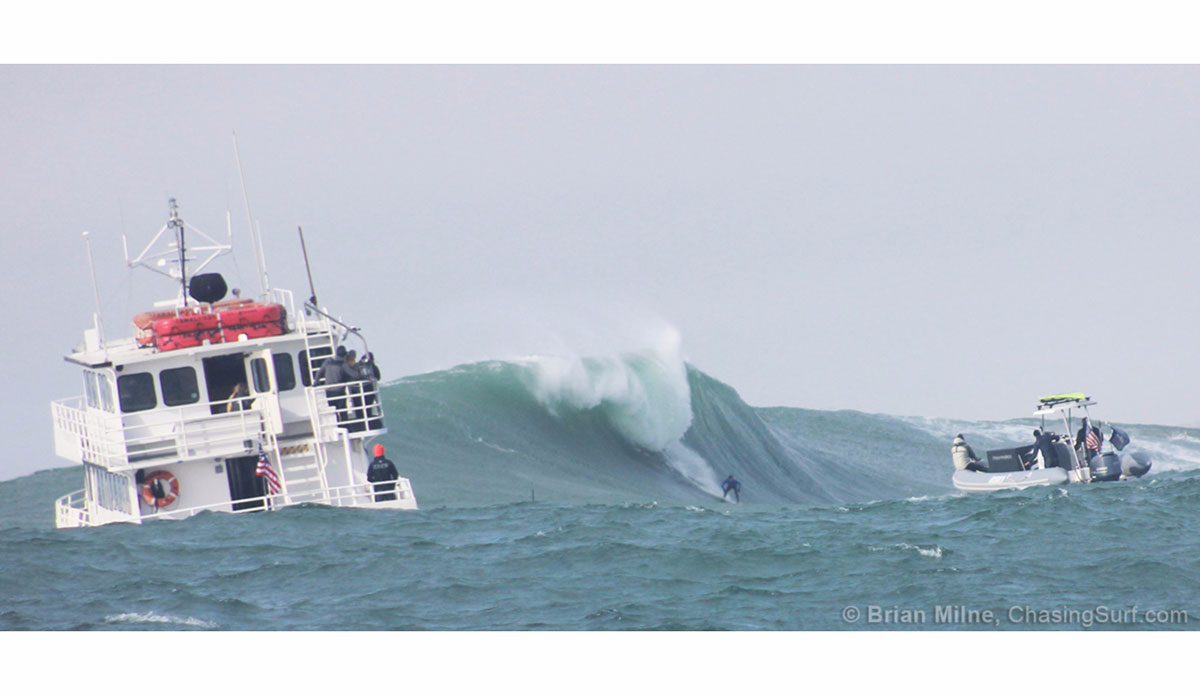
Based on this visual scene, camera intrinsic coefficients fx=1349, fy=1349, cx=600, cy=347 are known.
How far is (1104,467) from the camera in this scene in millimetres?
10844

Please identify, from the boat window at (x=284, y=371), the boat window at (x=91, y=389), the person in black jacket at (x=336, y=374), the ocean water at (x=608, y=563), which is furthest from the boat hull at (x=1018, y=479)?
the boat window at (x=91, y=389)

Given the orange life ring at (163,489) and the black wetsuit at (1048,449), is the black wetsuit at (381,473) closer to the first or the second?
the orange life ring at (163,489)

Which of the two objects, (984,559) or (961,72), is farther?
(961,72)

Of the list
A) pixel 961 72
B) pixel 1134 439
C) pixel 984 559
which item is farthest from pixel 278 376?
pixel 1134 439

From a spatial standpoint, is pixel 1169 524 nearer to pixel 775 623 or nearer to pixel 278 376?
pixel 775 623

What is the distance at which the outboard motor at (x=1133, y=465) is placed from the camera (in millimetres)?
10984

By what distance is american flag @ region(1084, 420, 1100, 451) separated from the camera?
10820mm

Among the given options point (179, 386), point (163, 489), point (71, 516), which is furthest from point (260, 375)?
point (71, 516)

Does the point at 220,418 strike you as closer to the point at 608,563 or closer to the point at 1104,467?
the point at 608,563

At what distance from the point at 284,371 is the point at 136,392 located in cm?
93

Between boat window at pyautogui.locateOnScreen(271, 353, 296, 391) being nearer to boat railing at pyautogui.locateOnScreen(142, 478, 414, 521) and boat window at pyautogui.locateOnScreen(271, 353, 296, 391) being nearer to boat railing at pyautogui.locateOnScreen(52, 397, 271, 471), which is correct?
boat railing at pyautogui.locateOnScreen(52, 397, 271, 471)

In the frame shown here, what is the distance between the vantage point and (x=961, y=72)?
9773 mm

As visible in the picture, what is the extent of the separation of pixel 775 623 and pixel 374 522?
284cm

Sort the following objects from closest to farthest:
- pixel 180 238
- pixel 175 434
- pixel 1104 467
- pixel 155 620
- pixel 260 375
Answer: pixel 155 620 → pixel 175 434 → pixel 260 375 → pixel 180 238 → pixel 1104 467
